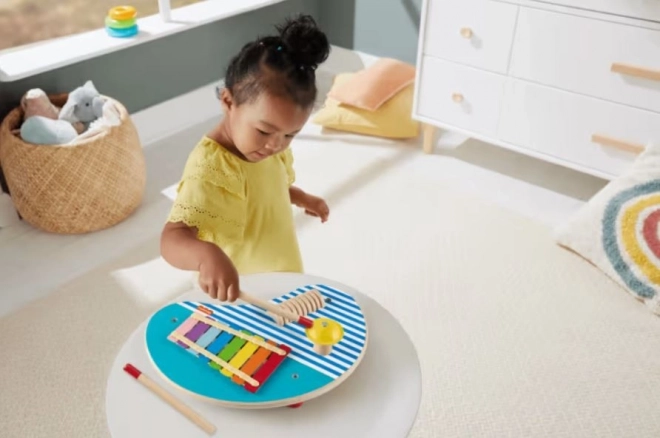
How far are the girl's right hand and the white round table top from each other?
0.41ft

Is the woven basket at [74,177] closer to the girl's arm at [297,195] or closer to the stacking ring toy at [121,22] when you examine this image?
the stacking ring toy at [121,22]

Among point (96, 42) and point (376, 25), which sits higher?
point (96, 42)

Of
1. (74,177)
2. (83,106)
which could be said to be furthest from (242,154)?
(83,106)

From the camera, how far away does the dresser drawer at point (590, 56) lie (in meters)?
1.70

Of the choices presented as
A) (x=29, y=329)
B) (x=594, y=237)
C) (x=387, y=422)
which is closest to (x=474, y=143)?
(x=594, y=237)

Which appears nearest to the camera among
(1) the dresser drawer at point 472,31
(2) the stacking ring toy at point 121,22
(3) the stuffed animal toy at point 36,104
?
(3) the stuffed animal toy at point 36,104

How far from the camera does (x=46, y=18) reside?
2123 millimetres

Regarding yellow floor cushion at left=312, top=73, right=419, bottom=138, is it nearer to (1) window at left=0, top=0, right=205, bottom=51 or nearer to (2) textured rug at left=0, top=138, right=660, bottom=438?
(2) textured rug at left=0, top=138, right=660, bottom=438

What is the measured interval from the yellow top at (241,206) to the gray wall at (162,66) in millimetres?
1181

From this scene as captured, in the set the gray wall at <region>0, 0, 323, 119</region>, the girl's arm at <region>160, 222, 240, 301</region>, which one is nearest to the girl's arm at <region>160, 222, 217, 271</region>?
the girl's arm at <region>160, 222, 240, 301</region>

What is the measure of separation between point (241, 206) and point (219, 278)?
0.69 feet

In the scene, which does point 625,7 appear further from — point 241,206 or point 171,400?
point 171,400

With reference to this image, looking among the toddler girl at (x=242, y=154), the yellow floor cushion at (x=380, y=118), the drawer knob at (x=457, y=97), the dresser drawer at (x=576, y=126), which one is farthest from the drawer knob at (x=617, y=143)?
the toddler girl at (x=242, y=154)

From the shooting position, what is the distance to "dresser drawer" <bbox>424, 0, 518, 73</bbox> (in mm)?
1899
